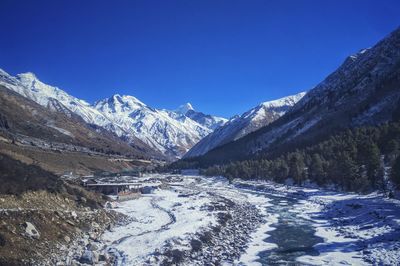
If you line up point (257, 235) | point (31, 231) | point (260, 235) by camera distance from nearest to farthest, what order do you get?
point (31, 231) < point (257, 235) < point (260, 235)

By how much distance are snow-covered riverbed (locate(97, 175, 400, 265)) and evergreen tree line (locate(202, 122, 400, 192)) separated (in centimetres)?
1326

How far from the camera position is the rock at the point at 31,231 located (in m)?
33.6

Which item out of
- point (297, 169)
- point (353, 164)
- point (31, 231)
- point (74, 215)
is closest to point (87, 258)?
point (31, 231)

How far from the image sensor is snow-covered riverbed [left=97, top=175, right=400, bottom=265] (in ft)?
120

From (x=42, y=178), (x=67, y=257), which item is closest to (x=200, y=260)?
(x=67, y=257)

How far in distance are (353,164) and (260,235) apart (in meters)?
49.6

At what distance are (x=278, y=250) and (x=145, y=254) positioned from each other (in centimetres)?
1558

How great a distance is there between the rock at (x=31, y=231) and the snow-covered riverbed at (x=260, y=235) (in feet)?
23.4

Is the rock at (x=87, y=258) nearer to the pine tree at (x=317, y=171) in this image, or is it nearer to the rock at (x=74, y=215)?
the rock at (x=74, y=215)

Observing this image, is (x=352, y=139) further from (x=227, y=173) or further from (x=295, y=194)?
(x=227, y=173)

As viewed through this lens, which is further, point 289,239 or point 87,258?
point 289,239

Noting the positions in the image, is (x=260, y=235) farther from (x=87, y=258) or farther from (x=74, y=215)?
(x=87, y=258)

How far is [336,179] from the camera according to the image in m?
100

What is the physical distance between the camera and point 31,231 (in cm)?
3409
